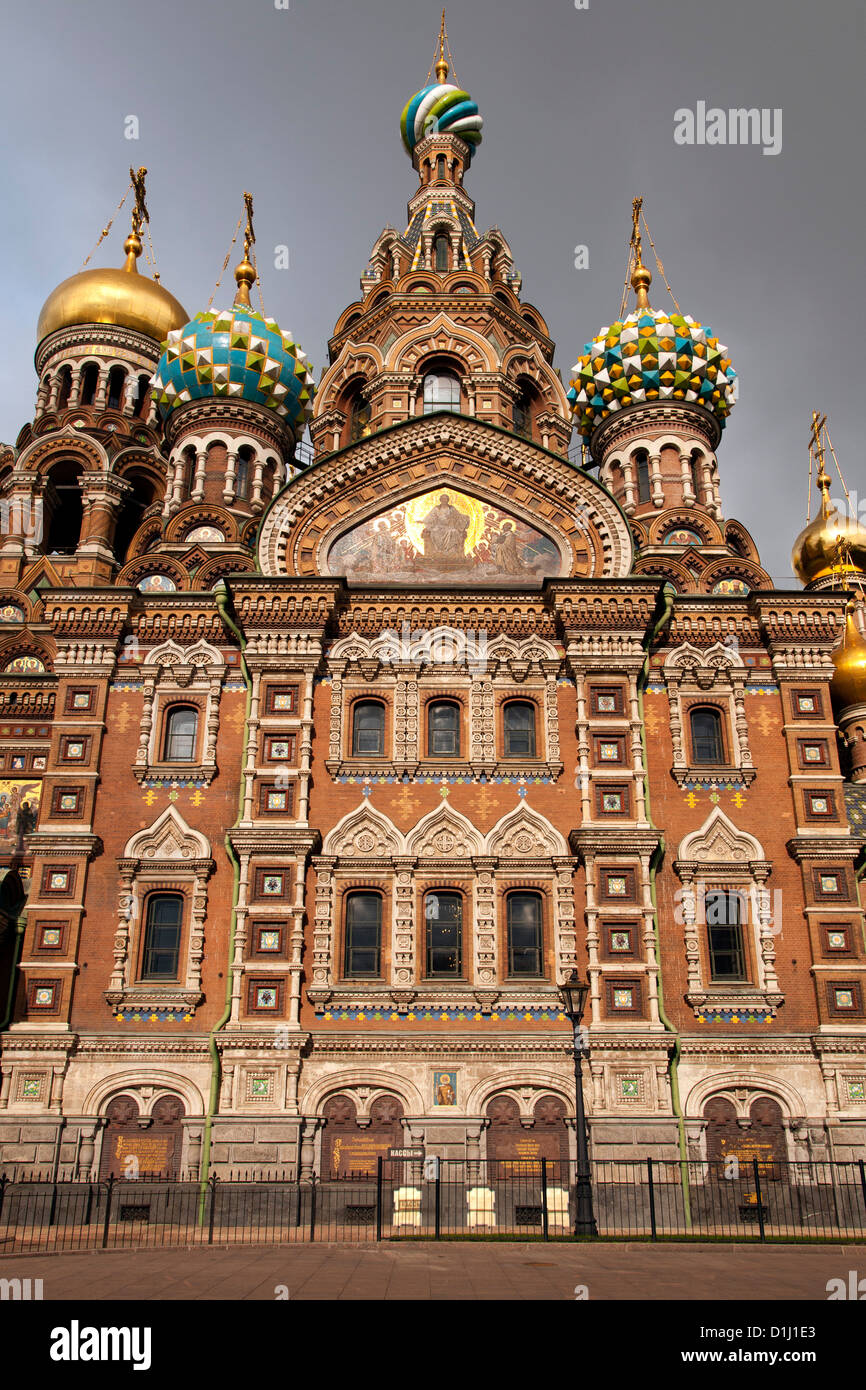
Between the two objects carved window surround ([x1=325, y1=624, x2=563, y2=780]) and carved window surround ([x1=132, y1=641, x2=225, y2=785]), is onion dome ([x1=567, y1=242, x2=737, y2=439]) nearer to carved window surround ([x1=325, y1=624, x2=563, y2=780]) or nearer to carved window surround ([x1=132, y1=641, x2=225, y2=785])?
carved window surround ([x1=325, y1=624, x2=563, y2=780])

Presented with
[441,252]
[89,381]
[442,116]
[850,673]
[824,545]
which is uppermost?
[442,116]

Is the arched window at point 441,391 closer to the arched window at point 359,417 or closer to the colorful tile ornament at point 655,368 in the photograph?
the arched window at point 359,417

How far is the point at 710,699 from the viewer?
2025cm

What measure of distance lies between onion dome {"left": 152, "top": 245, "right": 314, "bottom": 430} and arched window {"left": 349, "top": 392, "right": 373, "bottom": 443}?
6.39 ft

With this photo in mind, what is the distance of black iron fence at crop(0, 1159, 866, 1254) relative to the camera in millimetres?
16047

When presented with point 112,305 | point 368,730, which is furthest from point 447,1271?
point 112,305

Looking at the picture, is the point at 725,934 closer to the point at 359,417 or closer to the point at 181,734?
the point at 181,734

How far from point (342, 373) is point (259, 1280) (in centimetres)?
2097

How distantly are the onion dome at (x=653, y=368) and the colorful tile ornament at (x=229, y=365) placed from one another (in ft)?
23.3

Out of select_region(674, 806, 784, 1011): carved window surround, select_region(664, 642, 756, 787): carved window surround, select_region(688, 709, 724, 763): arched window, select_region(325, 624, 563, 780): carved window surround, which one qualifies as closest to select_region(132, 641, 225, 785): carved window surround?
select_region(325, 624, 563, 780): carved window surround

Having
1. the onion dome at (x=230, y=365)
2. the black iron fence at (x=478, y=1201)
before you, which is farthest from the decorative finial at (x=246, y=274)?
the black iron fence at (x=478, y=1201)

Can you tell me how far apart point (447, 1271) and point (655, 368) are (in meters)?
21.6

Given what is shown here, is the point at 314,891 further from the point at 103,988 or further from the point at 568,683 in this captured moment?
the point at 568,683

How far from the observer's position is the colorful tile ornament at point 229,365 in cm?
2756
